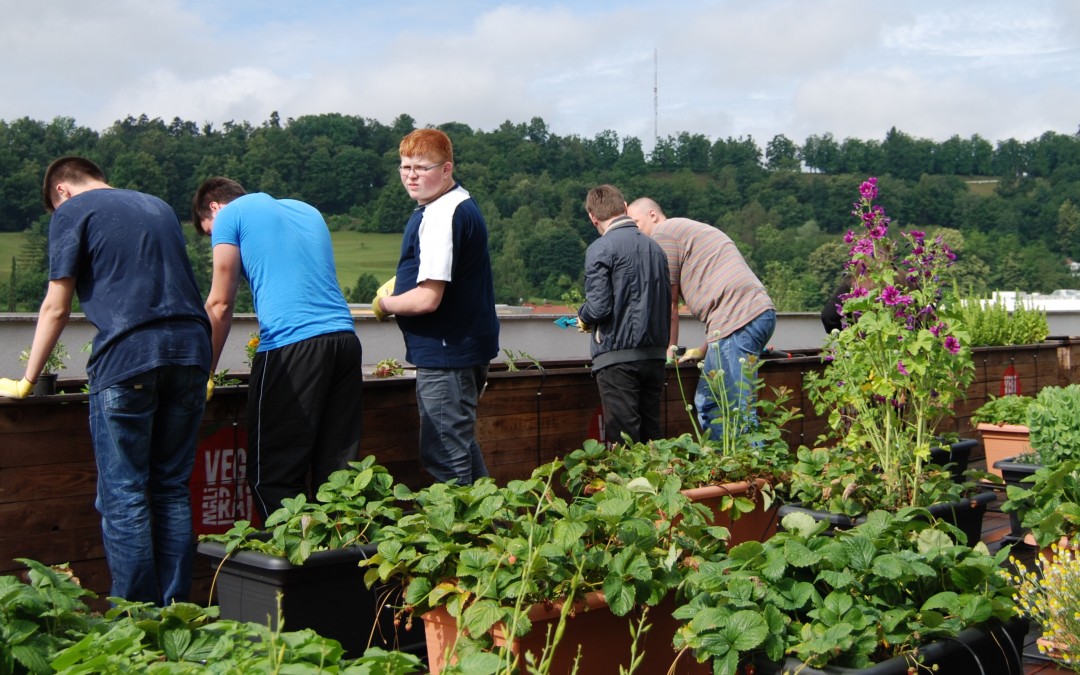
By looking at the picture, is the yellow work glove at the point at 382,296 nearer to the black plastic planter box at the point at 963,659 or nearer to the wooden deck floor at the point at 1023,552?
the black plastic planter box at the point at 963,659

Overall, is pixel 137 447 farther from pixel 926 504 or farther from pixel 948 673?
pixel 926 504

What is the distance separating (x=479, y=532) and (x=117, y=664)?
3.16ft

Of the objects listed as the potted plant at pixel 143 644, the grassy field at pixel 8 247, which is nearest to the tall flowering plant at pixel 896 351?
the potted plant at pixel 143 644

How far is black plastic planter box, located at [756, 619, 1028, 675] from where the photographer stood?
1862 millimetres

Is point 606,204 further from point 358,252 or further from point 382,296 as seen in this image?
point 358,252

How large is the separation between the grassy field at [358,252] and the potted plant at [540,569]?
23.5 metres

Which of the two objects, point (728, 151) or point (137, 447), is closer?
point (137, 447)

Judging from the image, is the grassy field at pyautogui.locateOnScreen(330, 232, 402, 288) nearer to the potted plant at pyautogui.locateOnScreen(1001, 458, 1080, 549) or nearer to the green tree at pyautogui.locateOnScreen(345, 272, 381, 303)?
the green tree at pyautogui.locateOnScreen(345, 272, 381, 303)

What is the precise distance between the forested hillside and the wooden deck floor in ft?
38.1

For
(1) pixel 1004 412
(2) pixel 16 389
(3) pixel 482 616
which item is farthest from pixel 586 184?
→ (3) pixel 482 616

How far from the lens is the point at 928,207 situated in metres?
50.2

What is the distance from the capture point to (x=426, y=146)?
356 centimetres

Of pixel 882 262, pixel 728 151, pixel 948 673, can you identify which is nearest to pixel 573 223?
pixel 882 262

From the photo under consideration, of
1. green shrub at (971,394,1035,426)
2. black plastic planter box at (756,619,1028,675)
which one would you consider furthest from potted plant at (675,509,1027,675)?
green shrub at (971,394,1035,426)
